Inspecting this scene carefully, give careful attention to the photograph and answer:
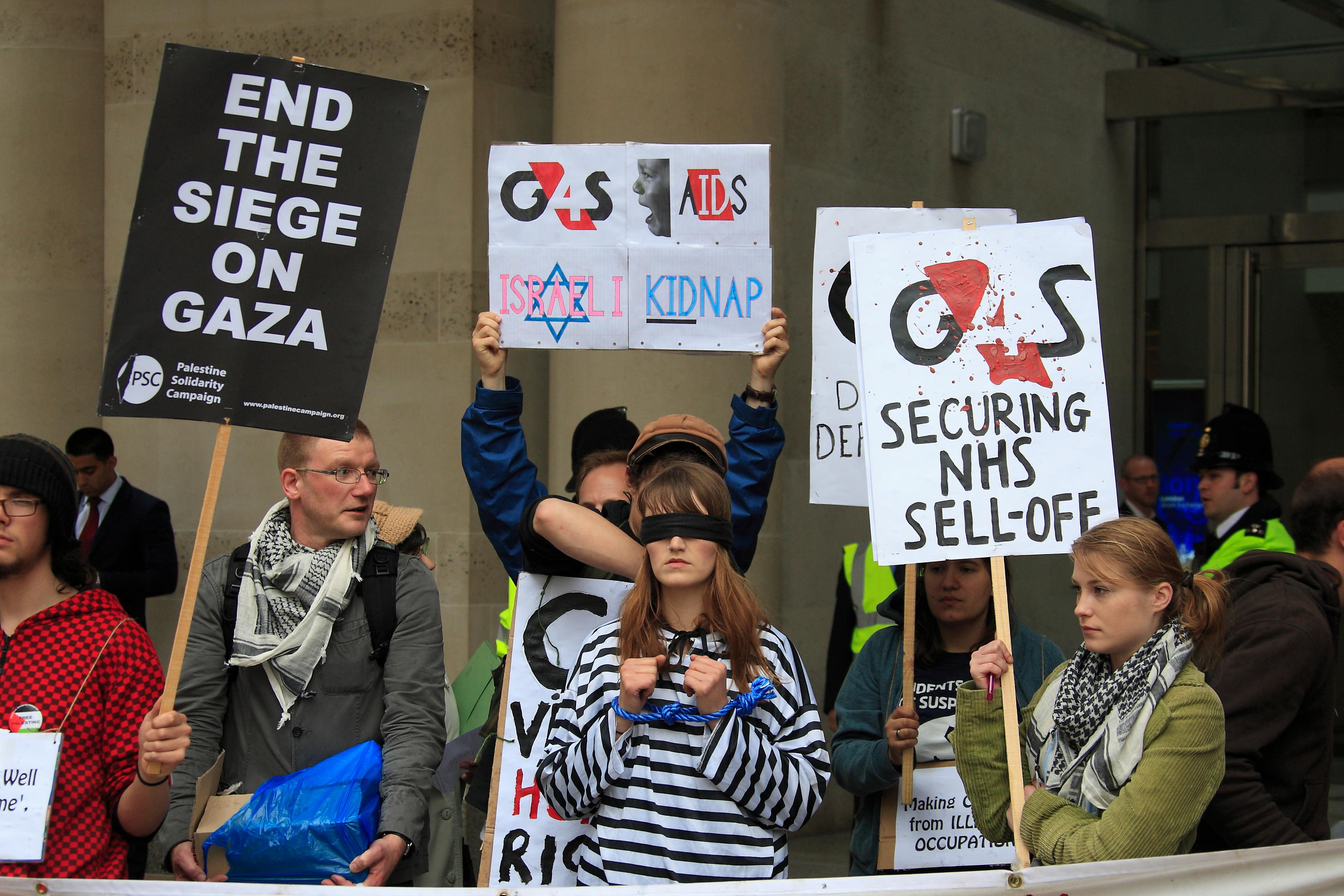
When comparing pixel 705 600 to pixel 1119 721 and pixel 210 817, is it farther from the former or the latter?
pixel 210 817

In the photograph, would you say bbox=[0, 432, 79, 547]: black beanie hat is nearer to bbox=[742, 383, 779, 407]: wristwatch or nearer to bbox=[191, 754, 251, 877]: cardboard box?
bbox=[191, 754, 251, 877]: cardboard box

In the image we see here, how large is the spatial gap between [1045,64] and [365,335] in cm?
717

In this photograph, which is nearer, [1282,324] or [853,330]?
[853,330]

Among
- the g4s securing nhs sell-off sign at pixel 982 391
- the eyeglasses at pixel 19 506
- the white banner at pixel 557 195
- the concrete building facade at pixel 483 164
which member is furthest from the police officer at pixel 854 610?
the eyeglasses at pixel 19 506

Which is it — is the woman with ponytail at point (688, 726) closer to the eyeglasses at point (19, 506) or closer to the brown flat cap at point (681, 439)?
the brown flat cap at point (681, 439)

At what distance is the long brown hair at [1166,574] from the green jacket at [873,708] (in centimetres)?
94

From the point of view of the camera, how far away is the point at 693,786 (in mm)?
3018

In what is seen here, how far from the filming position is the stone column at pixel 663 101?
22.3 feet

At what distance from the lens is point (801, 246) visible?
7.52 metres

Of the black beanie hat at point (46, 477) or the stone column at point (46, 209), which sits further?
the stone column at point (46, 209)

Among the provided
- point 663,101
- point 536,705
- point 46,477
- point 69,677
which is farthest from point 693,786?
point 663,101

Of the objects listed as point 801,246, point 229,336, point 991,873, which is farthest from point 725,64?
point 991,873

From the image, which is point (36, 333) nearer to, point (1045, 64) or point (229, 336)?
point (229, 336)

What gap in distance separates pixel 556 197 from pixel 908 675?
1.73 meters
